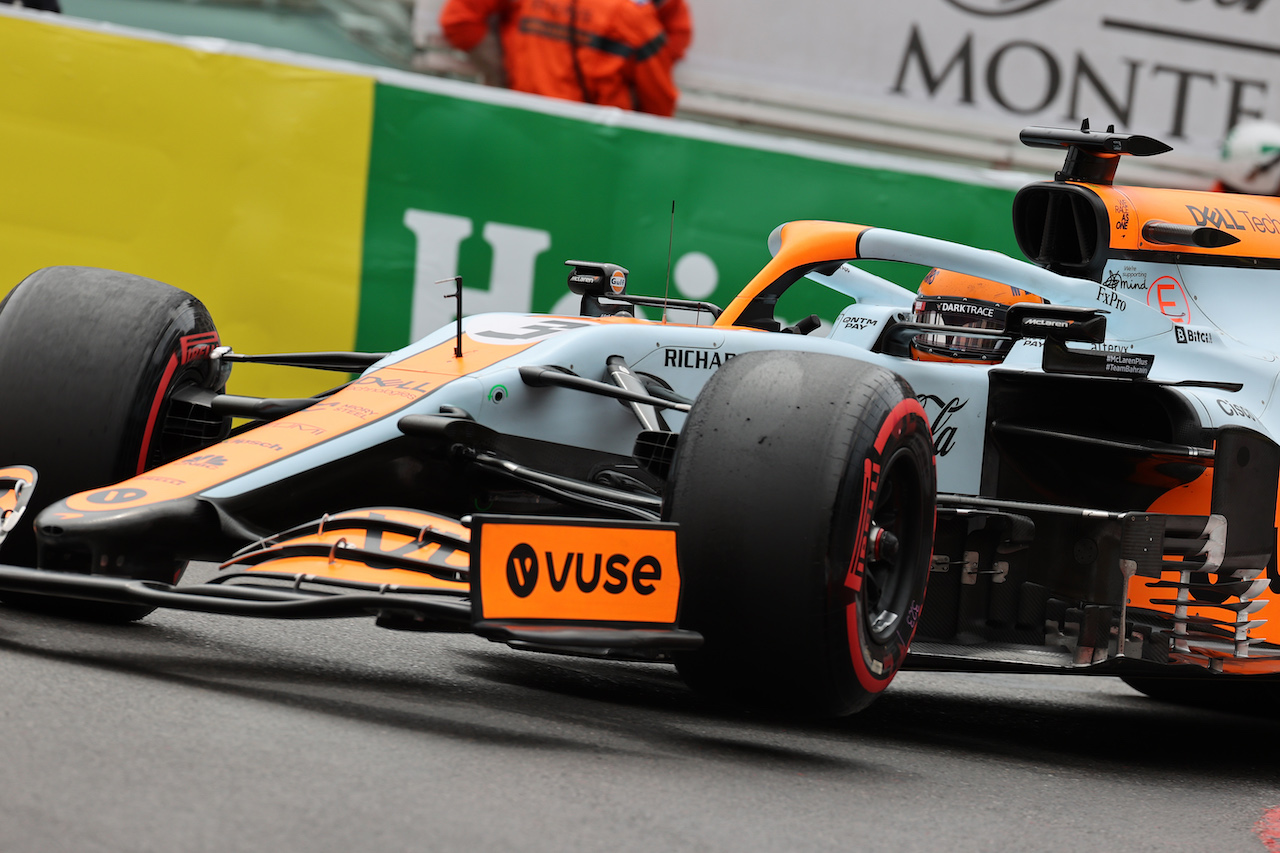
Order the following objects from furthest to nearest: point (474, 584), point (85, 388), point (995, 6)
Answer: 1. point (995, 6)
2. point (85, 388)
3. point (474, 584)

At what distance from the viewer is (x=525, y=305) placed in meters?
8.13

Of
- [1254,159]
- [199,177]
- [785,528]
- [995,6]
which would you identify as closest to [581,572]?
[785,528]

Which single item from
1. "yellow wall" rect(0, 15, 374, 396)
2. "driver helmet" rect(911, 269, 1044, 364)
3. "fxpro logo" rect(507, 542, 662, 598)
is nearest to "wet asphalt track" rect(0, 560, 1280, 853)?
"fxpro logo" rect(507, 542, 662, 598)

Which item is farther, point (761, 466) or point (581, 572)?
point (761, 466)

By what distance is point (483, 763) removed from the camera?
3238mm

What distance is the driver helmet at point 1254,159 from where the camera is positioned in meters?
9.87

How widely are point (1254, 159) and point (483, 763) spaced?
26.9ft

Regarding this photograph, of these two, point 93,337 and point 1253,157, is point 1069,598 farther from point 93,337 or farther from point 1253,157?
point 1253,157

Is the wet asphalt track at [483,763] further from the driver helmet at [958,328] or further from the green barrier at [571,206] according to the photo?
the green barrier at [571,206]

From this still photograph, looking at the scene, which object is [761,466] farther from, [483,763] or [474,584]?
[483,763]

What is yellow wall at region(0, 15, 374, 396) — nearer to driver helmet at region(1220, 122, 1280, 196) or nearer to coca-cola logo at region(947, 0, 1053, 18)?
coca-cola logo at region(947, 0, 1053, 18)

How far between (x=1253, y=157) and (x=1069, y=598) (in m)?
6.22

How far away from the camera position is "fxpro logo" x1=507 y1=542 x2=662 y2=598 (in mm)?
3504

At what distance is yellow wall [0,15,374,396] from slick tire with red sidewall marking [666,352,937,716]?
14.3 feet
